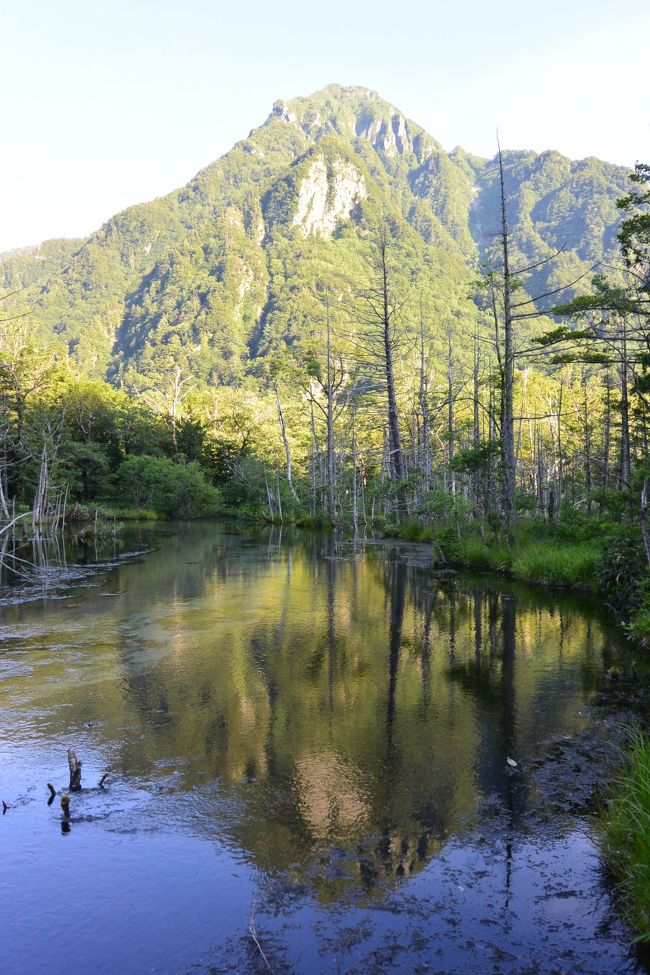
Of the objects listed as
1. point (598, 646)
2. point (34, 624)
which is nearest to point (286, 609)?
point (34, 624)

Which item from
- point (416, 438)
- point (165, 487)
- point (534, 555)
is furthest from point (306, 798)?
point (165, 487)

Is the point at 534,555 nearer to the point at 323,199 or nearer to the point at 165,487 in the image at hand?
the point at 165,487

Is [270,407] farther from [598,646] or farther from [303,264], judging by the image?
[303,264]

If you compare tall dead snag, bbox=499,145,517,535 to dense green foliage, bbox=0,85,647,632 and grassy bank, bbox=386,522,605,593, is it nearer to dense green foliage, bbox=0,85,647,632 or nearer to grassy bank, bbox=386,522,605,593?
dense green foliage, bbox=0,85,647,632

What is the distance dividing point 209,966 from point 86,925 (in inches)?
41.3

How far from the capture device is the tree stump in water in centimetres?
666

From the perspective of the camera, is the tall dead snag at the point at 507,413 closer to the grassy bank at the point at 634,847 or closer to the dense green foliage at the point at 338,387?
the dense green foliage at the point at 338,387

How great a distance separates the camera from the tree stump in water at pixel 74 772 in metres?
6.66

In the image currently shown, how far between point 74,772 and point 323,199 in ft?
662

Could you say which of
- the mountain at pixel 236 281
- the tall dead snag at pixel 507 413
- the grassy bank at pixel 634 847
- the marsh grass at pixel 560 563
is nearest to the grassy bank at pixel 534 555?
the marsh grass at pixel 560 563

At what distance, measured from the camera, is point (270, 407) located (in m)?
76.5

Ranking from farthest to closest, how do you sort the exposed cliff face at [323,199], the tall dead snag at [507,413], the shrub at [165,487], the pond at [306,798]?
the exposed cliff face at [323,199], the shrub at [165,487], the tall dead snag at [507,413], the pond at [306,798]

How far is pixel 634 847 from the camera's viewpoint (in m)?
4.92

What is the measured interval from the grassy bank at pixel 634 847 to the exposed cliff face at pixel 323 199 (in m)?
185
